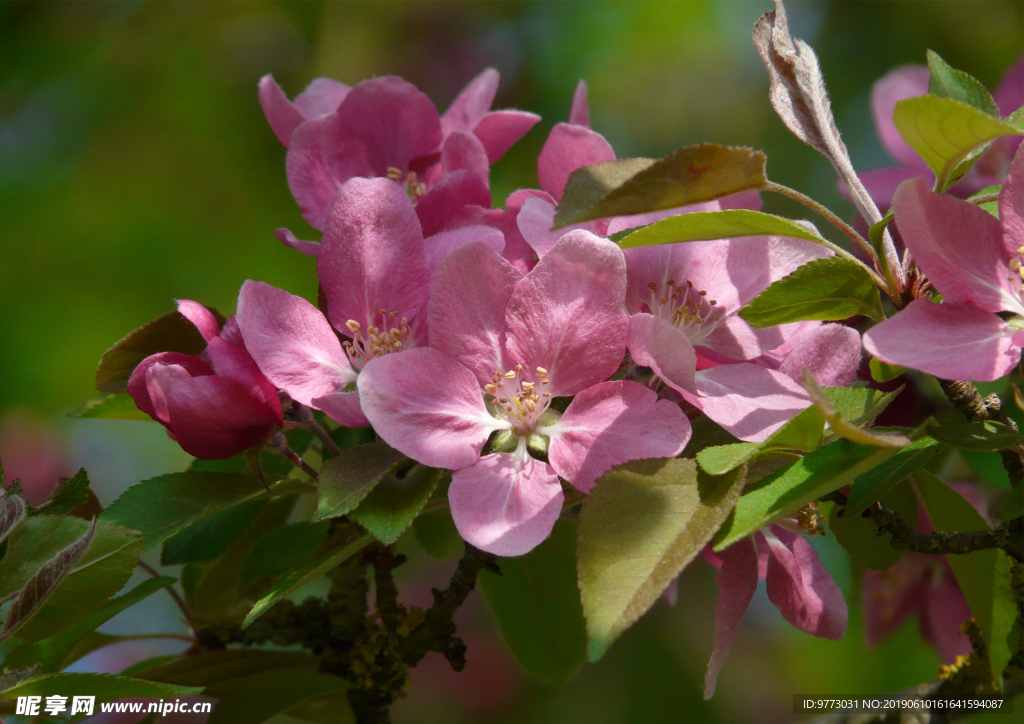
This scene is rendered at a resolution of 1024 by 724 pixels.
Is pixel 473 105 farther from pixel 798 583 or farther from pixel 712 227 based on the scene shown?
pixel 798 583

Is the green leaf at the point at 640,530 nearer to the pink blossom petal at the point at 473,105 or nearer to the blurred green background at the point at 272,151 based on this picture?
the pink blossom petal at the point at 473,105

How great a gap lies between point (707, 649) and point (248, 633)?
163cm

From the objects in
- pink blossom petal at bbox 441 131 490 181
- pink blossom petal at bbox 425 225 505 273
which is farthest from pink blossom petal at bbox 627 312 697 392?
pink blossom petal at bbox 441 131 490 181

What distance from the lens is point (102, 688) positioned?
1.69 ft

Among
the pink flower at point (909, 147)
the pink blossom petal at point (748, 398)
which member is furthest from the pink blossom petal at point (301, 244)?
the pink flower at point (909, 147)

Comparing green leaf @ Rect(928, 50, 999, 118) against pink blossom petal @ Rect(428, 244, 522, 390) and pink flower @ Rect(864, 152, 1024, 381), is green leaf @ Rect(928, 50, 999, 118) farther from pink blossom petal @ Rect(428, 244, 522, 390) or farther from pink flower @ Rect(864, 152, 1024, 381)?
pink blossom petal @ Rect(428, 244, 522, 390)

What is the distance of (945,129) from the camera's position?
0.48m

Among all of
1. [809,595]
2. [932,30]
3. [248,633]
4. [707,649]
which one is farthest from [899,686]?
[932,30]

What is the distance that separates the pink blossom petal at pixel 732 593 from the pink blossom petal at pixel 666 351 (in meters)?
0.15

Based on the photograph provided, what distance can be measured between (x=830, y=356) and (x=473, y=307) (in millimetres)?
256

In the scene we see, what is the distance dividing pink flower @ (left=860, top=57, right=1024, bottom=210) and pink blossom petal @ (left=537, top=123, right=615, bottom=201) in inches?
20.0

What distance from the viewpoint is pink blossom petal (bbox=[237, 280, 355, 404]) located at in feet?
1.83

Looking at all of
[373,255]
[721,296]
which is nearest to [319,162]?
[373,255]

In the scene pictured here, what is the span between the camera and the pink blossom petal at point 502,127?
29.5 inches
